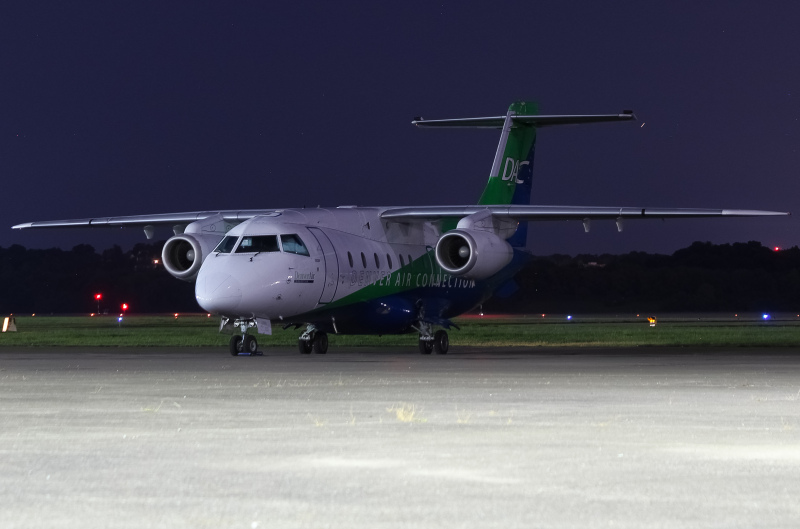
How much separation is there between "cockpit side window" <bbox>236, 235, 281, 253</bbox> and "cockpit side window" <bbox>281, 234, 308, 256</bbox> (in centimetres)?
19

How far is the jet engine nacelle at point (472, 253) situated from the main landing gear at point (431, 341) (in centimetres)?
186

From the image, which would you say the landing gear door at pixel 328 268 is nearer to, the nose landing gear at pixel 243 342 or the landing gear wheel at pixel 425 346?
the nose landing gear at pixel 243 342

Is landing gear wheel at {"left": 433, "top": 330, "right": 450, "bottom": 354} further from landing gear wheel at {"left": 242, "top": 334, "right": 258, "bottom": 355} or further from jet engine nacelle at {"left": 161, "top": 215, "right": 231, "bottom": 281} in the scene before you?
jet engine nacelle at {"left": 161, "top": 215, "right": 231, "bottom": 281}

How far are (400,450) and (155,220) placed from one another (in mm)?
25434

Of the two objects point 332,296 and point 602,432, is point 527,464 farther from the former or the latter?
point 332,296

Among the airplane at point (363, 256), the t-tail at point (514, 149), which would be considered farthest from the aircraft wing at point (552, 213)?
the t-tail at point (514, 149)

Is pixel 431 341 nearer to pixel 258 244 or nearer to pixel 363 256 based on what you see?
pixel 363 256

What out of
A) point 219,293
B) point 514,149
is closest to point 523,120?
point 514,149

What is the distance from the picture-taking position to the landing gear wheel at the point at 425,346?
32250 millimetres

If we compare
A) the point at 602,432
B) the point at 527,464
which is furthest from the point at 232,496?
the point at 602,432

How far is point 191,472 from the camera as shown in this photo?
31.1ft

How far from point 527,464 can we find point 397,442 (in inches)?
69.1

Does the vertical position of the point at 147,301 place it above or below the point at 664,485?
below

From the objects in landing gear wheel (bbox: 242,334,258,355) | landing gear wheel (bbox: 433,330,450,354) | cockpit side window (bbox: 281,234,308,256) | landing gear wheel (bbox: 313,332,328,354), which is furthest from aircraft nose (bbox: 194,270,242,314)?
landing gear wheel (bbox: 433,330,450,354)
